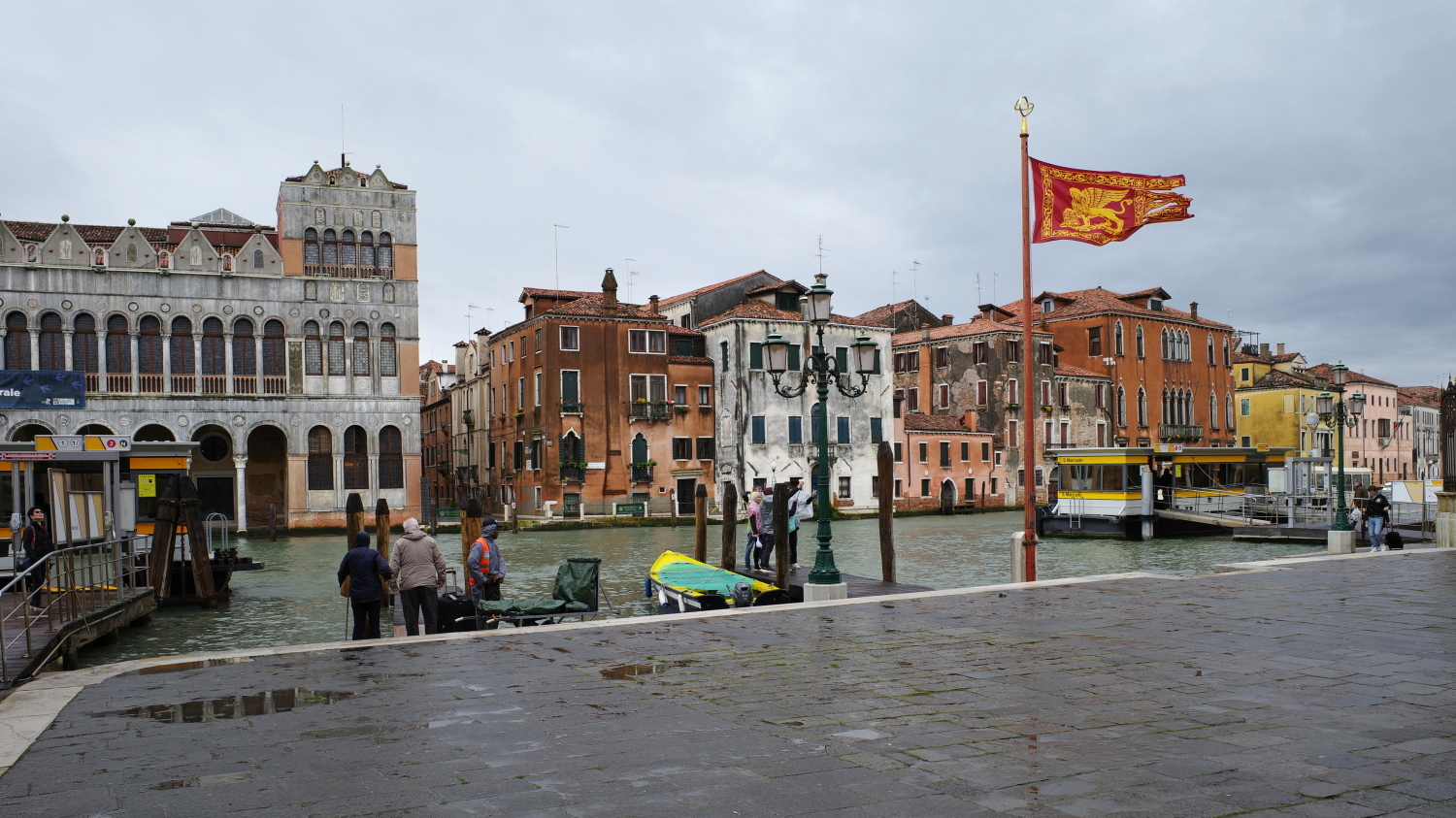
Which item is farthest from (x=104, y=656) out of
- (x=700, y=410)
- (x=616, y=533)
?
(x=700, y=410)

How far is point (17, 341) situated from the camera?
1487 inches

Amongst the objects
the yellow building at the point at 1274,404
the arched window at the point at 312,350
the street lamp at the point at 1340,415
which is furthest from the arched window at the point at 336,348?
the yellow building at the point at 1274,404

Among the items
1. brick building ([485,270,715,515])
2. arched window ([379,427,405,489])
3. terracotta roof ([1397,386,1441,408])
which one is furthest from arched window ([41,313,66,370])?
terracotta roof ([1397,386,1441,408])

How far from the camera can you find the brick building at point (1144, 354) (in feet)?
193

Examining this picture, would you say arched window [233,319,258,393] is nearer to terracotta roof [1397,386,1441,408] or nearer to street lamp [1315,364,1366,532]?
street lamp [1315,364,1366,532]

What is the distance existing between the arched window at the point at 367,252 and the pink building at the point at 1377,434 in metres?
60.7

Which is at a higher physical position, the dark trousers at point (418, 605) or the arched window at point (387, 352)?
the arched window at point (387, 352)

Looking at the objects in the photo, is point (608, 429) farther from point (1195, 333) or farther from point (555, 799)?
point (555, 799)

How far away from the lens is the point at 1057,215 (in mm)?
15016

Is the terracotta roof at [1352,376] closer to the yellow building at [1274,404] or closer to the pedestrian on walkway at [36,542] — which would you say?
the yellow building at [1274,404]

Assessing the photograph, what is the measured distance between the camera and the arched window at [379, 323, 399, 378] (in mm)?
42750

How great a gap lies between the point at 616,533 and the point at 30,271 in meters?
21.4

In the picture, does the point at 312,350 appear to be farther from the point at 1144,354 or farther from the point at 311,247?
the point at 1144,354

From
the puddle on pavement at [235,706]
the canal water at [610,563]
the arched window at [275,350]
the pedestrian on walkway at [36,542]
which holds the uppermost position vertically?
the arched window at [275,350]
